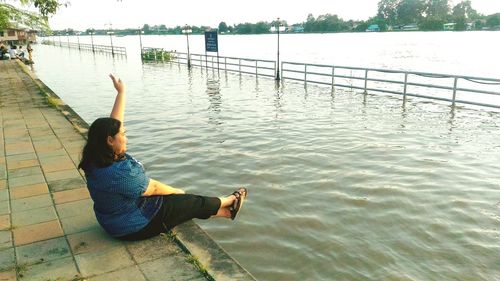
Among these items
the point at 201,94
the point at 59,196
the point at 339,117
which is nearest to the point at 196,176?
the point at 59,196

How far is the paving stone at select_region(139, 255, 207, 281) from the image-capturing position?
319 cm

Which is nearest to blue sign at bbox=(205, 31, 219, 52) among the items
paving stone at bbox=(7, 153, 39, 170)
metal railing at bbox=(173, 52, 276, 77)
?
metal railing at bbox=(173, 52, 276, 77)

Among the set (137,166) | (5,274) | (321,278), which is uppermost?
(137,166)

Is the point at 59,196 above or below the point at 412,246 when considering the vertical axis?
above

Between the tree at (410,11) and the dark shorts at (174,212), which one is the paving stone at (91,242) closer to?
the dark shorts at (174,212)

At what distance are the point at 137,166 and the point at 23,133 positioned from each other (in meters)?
6.27

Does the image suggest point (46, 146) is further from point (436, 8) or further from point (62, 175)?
point (436, 8)

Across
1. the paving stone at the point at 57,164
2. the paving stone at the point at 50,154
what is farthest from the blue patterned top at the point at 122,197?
the paving stone at the point at 50,154

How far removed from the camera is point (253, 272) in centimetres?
411

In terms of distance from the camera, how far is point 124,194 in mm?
3455

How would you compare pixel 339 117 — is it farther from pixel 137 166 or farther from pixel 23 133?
pixel 137 166

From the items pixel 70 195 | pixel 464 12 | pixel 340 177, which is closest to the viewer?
pixel 70 195

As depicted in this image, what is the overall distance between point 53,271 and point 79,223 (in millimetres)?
914

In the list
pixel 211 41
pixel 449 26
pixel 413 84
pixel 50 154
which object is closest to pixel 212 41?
pixel 211 41
